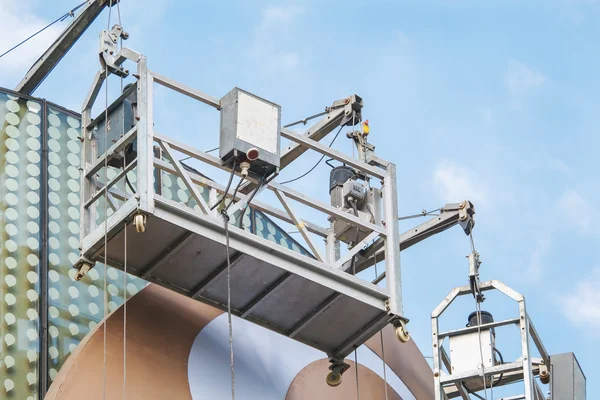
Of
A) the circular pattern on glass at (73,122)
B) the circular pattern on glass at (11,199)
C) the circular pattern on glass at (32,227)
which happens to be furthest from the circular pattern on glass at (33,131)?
the circular pattern on glass at (32,227)

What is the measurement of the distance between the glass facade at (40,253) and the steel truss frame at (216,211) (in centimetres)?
76

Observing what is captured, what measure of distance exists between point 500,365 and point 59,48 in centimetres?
883

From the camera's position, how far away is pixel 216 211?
1836 cm

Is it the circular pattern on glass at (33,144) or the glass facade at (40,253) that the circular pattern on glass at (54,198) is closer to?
the glass facade at (40,253)

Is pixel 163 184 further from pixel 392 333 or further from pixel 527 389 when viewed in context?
pixel 527 389

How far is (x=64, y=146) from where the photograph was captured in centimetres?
2188

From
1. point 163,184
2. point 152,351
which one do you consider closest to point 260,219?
point 163,184

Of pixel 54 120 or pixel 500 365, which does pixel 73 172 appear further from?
pixel 500 365

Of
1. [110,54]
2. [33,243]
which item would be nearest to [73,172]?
[33,243]

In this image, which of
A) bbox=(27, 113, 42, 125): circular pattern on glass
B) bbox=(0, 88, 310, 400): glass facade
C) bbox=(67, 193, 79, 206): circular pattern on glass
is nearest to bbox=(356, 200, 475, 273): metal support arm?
bbox=(0, 88, 310, 400): glass facade

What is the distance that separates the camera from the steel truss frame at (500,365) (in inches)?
765

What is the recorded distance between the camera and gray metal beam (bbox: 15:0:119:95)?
23438mm

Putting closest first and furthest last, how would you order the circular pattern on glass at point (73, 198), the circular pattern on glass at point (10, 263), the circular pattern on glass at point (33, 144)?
the circular pattern on glass at point (10, 263)
the circular pattern on glass at point (73, 198)
the circular pattern on glass at point (33, 144)

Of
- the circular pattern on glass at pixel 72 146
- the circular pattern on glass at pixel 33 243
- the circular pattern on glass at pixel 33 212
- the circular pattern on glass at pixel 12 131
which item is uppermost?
the circular pattern on glass at pixel 72 146
